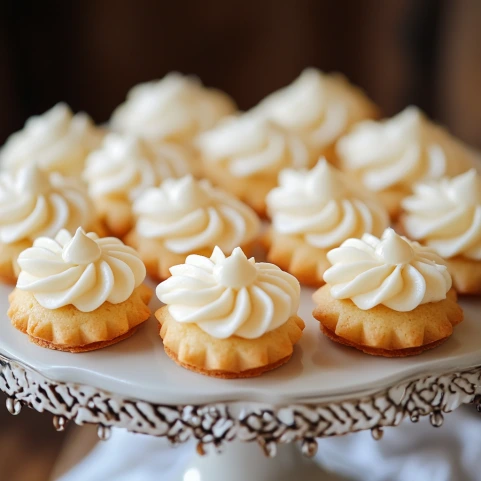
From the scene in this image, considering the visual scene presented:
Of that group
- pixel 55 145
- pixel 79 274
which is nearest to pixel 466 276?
pixel 79 274

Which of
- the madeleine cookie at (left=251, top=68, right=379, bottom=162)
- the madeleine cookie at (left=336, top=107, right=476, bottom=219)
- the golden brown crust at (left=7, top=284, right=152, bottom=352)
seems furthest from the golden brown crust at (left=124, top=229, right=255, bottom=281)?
the madeleine cookie at (left=251, top=68, right=379, bottom=162)

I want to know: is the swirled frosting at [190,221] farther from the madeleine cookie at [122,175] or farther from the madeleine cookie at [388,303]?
the madeleine cookie at [388,303]

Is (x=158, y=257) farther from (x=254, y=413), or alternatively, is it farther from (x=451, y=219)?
(x=451, y=219)

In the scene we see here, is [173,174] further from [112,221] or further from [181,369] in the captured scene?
[181,369]

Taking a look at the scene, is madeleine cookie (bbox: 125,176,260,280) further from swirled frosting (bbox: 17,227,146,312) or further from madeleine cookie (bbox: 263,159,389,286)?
swirled frosting (bbox: 17,227,146,312)

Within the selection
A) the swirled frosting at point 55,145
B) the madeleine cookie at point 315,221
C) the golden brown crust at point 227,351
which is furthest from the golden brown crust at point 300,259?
the swirled frosting at point 55,145

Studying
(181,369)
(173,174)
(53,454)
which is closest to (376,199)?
(173,174)
